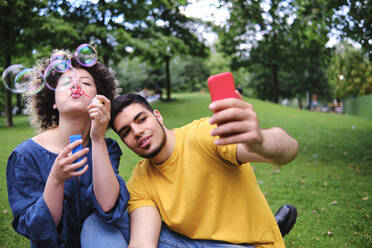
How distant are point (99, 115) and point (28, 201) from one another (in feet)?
2.33

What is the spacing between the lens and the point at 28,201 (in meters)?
2.07

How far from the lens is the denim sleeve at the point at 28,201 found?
196cm

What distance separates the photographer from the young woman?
1.96 meters

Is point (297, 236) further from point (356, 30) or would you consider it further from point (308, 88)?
point (308, 88)

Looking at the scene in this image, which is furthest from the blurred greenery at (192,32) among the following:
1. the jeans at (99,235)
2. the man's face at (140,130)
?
the jeans at (99,235)

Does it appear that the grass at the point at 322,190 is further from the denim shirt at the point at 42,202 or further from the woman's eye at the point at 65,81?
the woman's eye at the point at 65,81

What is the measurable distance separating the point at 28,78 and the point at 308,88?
3406 cm

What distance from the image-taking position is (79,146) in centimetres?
192

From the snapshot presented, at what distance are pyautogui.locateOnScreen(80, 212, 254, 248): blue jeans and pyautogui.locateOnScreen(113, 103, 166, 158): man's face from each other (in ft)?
1.71

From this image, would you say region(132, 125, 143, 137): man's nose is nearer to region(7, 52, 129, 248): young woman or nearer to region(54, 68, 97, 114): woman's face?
region(7, 52, 129, 248): young woman

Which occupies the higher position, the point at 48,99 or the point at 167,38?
the point at 167,38

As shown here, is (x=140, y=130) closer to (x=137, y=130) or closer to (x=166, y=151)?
(x=137, y=130)

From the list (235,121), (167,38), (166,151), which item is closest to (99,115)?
(166,151)

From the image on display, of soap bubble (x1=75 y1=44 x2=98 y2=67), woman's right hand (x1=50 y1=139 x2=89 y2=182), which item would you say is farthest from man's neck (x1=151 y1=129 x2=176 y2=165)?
soap bubble (x1=75 y1=44 x2=98 y2=67)
